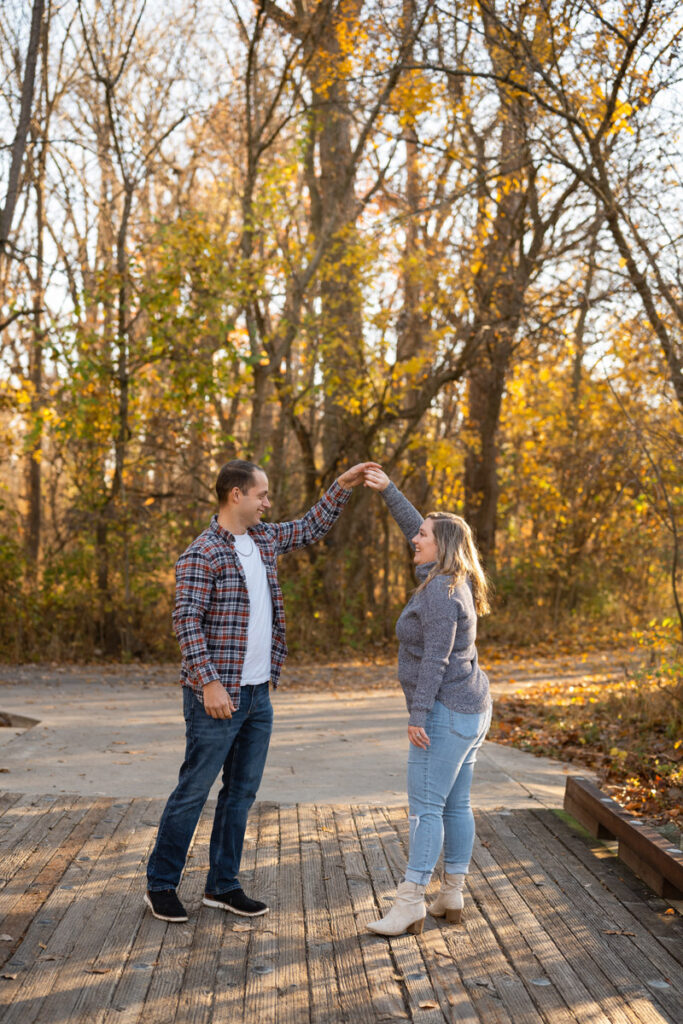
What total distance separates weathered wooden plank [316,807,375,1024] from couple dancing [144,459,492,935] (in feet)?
0.61

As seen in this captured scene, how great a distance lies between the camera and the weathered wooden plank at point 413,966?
12.1 ft

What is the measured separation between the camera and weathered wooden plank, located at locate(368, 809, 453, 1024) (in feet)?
12.1

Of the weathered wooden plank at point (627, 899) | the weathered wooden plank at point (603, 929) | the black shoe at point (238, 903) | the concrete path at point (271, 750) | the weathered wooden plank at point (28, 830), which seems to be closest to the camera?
the weathered wooden plank at point (603, 929)

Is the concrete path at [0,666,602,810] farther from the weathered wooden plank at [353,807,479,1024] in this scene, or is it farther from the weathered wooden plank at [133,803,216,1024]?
the weathered wooden plank at [133,803,216,1024]

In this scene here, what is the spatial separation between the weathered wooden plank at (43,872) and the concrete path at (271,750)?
0.70 m

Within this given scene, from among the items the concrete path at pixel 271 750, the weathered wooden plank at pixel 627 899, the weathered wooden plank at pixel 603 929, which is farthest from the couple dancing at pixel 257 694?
the concrete path at pixel 271 750

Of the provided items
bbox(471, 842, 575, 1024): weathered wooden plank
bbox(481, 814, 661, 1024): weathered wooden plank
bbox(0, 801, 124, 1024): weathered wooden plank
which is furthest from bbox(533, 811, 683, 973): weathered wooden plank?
bbox(0, 801, 124, 1024): weathered wooden plank

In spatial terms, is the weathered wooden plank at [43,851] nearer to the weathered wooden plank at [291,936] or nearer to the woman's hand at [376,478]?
the weathered wooden plank at [291,936]

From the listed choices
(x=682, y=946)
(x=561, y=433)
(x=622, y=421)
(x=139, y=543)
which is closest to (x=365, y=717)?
(x=139, y=543)

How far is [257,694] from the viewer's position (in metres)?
4.44

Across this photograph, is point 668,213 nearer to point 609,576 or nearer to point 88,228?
point 609,576

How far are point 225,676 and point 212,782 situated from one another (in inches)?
17.0

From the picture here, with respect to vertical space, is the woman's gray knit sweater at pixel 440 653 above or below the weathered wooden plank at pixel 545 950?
above

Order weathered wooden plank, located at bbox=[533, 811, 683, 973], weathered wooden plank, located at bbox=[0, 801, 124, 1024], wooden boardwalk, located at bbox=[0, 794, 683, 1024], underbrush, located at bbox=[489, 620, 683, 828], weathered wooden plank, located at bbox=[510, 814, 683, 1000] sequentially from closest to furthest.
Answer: weathered wooden plank, located at bbox=[0, 801, 124, 1024], wooden boardwalk, located at bbox=[0, 794, 683, 1024], weathered wooden plank, located at bbox=[510, 814, 683, 1000], weathered wooden plank, located at bbox=[533, 811, 683, 973], underbrush, located at bbox=[489, 620, 683, 828]
